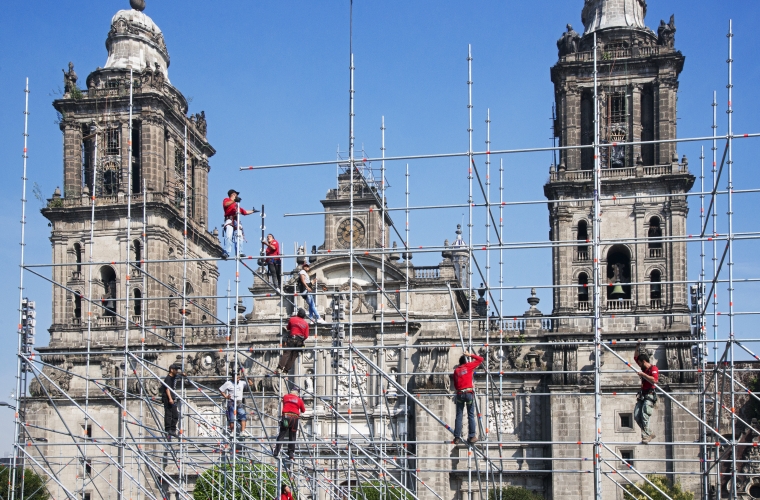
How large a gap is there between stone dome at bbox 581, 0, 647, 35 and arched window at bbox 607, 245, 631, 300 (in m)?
8.41

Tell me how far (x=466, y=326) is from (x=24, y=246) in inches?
870

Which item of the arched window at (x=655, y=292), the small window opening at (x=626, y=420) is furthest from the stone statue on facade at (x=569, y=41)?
the small window opening at (x=626, y=420)

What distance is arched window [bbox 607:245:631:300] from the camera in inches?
1794

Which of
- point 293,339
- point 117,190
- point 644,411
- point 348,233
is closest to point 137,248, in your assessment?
point 117,190

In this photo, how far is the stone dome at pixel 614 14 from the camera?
47594 mm

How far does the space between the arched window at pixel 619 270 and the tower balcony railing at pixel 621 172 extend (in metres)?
2.65

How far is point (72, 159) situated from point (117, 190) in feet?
7.20

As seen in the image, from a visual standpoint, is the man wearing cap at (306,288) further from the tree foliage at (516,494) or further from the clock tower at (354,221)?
the clock tower at (354,221)

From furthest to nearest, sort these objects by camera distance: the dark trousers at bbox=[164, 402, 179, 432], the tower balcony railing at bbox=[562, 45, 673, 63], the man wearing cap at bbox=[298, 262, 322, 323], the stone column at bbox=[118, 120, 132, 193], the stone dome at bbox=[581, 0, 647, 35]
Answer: the stone column at bbox=[118, 120, 132, 193], the stone dome at bbox=[581, 0, 647, 35], the tower balcony railing at bbox=[562, 45, 673, 63], the dark trousers at bbox=[164, 402, 179, 432], the man wearing cap at bbox=[298, 262, 322, 323]

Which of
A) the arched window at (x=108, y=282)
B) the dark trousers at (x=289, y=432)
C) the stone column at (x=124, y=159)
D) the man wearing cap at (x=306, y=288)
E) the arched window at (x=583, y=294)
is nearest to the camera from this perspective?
the dark trousers at (x=289, y=432)

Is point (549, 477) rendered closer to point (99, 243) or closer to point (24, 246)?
point (99, 243)

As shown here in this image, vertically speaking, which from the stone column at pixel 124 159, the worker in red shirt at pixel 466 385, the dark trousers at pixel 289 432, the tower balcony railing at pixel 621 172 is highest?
the stone column at pixel 124 159

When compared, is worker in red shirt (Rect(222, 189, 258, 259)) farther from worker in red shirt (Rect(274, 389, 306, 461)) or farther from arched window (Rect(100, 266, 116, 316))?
arched window (Rect(100, 266, 116, 316))

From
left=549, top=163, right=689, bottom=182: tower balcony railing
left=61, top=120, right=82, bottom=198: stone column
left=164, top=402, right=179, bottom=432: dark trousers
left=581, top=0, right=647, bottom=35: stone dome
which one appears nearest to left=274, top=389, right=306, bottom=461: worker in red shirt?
left=164, top=402, right=179, bottom=432: dark trousers
